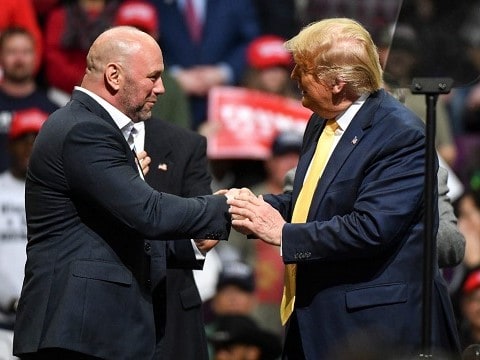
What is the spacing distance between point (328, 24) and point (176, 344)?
1.55 metres

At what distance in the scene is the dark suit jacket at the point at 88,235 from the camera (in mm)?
4941

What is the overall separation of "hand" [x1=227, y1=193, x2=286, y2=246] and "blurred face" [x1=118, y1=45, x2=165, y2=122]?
1.60 feet

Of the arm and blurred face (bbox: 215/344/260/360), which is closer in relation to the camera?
the arm

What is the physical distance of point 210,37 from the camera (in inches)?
373

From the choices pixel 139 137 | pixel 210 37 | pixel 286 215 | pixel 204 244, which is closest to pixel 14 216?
pixel 210 37

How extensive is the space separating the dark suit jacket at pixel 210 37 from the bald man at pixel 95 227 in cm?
420

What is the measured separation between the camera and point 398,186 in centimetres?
502

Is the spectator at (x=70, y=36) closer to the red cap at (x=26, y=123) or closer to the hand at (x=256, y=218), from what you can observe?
the red cap at (x=26, y=123)

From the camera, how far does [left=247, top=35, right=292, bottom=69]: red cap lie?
365 inches

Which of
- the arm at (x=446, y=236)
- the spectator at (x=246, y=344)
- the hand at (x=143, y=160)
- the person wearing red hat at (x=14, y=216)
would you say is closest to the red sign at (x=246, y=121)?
the person wearing red hat at (x=14, y=216)

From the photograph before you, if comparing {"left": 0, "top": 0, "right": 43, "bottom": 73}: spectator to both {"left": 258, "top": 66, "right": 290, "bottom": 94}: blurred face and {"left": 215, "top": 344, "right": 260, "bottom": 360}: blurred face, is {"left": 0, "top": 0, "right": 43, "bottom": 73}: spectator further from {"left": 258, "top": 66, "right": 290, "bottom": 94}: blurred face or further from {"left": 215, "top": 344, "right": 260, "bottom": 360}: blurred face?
{"left": 215, "top": 344, "right": 260, "bottom": 360}: blurred face

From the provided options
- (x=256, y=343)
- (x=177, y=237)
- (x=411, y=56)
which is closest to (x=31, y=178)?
(x=177, y=237)

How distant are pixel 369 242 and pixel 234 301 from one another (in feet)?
11.4

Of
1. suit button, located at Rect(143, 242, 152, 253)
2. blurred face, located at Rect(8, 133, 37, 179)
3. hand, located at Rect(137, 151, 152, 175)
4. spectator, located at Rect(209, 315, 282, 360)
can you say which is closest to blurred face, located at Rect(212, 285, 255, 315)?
spectator, located at Rect(209, 315, 282, 360)
